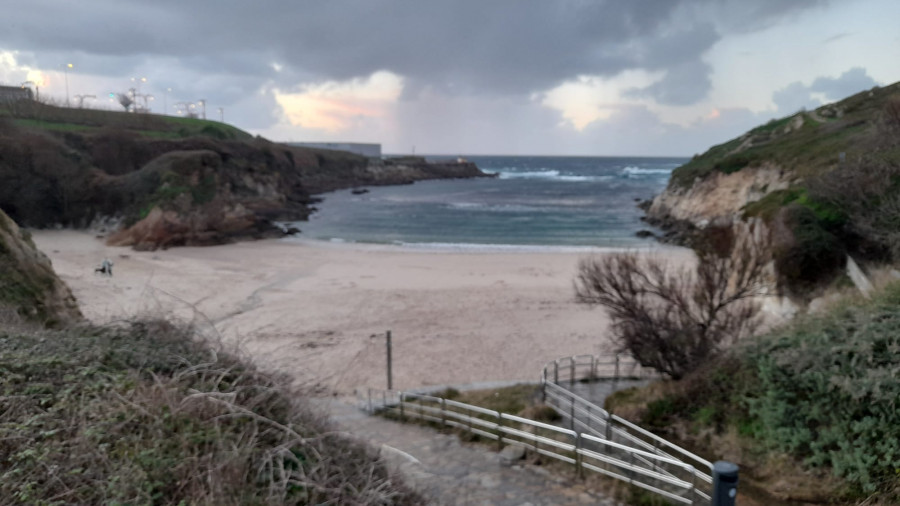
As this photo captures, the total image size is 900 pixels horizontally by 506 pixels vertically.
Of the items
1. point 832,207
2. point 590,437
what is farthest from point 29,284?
point 832,207

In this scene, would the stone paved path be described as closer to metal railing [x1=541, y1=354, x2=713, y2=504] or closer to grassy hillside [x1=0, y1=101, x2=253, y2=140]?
metal railing [x1=541, y1=354, x2=713, y2=504]

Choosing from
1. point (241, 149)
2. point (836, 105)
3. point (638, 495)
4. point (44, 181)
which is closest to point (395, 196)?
point (241, 149)

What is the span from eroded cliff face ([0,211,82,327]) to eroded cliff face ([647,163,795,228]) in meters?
33.8

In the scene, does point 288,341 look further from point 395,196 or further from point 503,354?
point 395,196

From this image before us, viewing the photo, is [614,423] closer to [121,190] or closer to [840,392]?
[840,392]

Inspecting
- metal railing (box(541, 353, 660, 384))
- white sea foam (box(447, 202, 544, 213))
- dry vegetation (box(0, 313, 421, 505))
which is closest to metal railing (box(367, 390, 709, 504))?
dry vegetation (box(0, 313, 421, 505))

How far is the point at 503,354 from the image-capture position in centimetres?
1747

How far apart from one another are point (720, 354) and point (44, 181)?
48268mm

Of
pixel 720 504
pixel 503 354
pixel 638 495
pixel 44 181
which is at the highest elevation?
pixel 44 181

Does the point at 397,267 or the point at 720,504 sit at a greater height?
the point at 720,504

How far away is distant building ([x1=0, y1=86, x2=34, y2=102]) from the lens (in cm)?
6412

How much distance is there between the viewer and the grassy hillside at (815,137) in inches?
1178

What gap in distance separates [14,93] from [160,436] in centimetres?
8584

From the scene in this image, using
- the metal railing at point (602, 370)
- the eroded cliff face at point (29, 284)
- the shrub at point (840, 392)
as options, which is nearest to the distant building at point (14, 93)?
the eroded cliff face at point (29, 284)
